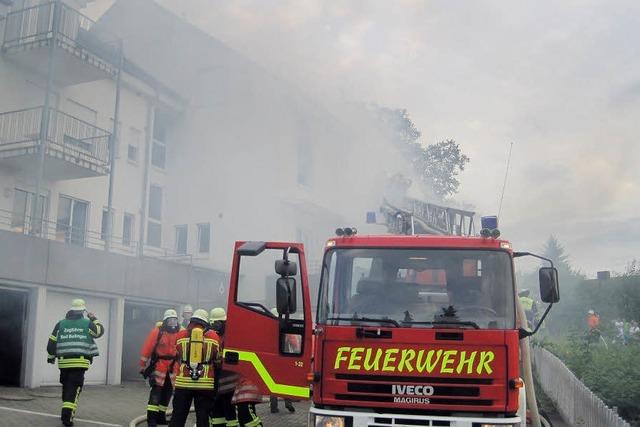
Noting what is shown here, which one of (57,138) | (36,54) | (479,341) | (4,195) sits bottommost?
(479,341)

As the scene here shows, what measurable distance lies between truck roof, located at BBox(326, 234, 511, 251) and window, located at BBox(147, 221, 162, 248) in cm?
1474

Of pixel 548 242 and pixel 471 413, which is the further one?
pixel 548 242

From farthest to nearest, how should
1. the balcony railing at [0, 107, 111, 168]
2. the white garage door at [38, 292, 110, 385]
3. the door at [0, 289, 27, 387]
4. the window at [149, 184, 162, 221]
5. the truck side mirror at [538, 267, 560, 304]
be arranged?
the window at [149, 184, 162, 221]
the balcony railing at [0, 107, 111, 168]
the white garage door at [38, 292, 110, 385]
the door at [0, 289, 27, 387]
the truck side mirror at [538, 267, 560, 304]

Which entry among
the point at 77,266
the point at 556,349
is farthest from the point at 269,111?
the point at 556,349

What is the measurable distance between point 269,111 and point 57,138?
21.9ft

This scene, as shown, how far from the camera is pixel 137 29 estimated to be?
1692 centimetres

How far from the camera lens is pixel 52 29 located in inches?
551

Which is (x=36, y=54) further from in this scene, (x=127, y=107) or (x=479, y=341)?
(x=479, y=341)

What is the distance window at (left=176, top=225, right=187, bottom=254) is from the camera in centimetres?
2144

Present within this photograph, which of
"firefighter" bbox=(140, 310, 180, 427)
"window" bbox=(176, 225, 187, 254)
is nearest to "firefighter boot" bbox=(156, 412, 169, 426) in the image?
"firefighter" bbox=(140, 310, 180, 427)

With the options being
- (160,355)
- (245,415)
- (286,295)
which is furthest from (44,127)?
(286,295)

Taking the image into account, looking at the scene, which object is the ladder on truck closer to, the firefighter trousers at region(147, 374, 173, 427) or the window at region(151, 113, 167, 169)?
the firefighter trousers at region(147, 374, 173, 427)

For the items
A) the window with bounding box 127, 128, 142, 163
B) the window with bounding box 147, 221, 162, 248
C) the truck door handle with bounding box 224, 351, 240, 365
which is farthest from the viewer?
the window with bounding box 147, 221, 162, 248

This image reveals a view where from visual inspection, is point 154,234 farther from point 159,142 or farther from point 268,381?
point 268,381
